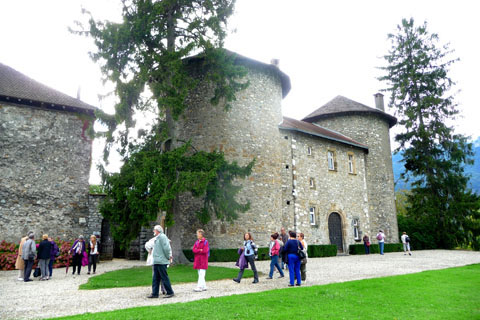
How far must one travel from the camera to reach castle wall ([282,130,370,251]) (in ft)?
73.4

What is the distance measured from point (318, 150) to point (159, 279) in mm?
18167

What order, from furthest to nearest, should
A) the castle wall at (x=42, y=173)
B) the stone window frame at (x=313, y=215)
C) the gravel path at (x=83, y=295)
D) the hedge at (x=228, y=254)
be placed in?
the stone window frame at (x=313, y=215) → the castle wall at (x=42, y=173) → the hedge at (x=228, y=254) → the gravel path at (x=83, y=295)

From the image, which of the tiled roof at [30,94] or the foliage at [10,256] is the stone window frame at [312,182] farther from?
the foliage at [10,256]

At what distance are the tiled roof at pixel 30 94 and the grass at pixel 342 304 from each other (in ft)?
54.4

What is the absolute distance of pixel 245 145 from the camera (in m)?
19.8

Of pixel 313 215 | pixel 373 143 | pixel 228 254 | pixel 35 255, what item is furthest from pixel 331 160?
pixel 35 255

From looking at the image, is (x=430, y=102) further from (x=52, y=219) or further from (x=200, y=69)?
(x=52, y=219)

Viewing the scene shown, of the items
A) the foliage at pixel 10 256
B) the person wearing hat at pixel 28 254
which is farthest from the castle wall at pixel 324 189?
the person wearing hat at pixel 28 254

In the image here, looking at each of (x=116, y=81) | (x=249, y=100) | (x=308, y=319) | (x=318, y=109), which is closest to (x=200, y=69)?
(x=249, y=100)

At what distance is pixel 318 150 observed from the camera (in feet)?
80.0

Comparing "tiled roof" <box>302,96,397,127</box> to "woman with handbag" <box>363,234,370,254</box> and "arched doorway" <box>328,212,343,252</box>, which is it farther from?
"woman with handbag" <box>363,234,370,254</box>

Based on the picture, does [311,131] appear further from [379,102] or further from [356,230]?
[379,102]

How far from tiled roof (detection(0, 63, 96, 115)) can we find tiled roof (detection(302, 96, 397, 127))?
1809 centimetres

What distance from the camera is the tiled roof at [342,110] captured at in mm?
28484
